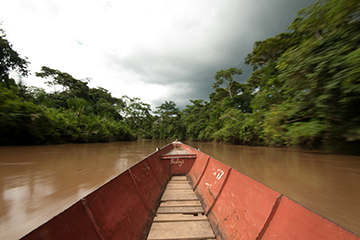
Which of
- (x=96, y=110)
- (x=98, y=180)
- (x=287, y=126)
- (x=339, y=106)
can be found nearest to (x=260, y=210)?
(x=98, y=180)

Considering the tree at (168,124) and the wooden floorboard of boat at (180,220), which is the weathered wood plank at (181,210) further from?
the tree at (168,124)

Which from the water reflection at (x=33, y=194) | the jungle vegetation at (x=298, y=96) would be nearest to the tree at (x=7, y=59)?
the jungle vegetation at (x=298, y=96)

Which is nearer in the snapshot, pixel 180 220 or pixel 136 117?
pixel 180 220

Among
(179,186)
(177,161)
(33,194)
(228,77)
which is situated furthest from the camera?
(228,77)

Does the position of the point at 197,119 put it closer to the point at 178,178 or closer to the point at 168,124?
the point at 168,124

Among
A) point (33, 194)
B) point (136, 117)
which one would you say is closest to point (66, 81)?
point (136, 117)

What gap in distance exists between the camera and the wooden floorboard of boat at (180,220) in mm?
1554

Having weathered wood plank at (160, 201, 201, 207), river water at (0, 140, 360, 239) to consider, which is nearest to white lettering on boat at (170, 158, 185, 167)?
weathered wood plank at (160, 201, 201, 207)

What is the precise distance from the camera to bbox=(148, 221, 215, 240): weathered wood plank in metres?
1.52

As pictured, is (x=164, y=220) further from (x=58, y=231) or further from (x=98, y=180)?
(x=98, y=180)

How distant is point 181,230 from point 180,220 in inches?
7.1

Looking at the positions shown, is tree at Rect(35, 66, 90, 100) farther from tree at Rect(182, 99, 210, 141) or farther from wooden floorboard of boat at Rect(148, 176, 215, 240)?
wooden floorboard of boat at Rect(148, 176, 215, 240)

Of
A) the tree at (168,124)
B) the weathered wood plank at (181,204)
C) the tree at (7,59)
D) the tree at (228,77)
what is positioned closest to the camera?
the weathered wood plank at (181,204)

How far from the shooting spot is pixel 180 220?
71.1 inches
